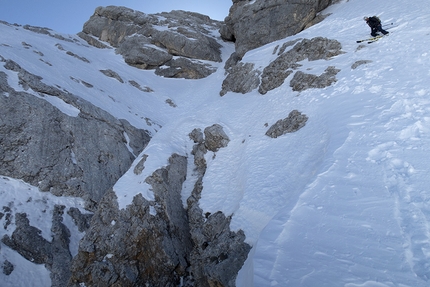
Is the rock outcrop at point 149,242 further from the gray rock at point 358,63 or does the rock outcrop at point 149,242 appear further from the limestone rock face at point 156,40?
the limestone rock face at point 156,40

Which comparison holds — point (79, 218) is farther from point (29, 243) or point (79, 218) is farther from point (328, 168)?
point (328, 168)

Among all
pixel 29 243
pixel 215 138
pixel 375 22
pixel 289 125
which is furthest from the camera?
pixel 375 22

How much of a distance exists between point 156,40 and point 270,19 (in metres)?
19.8

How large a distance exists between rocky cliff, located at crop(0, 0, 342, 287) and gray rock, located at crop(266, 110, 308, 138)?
0.06 m

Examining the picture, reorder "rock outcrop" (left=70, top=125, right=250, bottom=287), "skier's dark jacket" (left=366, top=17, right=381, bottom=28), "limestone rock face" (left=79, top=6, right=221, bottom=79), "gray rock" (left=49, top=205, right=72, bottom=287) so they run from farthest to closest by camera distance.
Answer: "limestone rock face" (left=79, top=6, right=221, bottom=79), "skier's dark jacket" (left=366, top=17, right=381, bottom=28), "gray rock" (left=49, top=205, right=72, bottom=287), "rock outcrop" (left=70, top=125, right=250, bottom=287)

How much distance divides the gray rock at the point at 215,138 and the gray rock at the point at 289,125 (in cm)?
287

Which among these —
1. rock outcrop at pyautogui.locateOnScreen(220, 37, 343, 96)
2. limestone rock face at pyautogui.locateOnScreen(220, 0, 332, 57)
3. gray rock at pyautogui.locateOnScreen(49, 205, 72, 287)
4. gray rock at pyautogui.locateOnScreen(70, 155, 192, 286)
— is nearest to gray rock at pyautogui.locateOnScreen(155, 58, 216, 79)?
limestone rock face at pyautogui.locateOnScreen(220, 0, 332, 57)

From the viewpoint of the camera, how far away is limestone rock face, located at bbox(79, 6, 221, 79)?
40.3m

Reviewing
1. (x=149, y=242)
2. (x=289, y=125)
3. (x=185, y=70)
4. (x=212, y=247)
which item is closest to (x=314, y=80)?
(x=289, y=125)

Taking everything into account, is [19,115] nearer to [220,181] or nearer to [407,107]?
[220,181]

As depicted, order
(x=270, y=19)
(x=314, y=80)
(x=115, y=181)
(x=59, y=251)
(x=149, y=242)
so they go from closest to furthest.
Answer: (x=149, y=242)
(x=59, y=251)
(x=314, y=80)
(x=115, y=181)
(x=270, y=19)

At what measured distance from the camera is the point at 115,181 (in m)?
17.4

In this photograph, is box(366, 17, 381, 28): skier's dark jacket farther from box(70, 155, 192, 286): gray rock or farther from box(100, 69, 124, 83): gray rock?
box(100, 69, 124, 83): gray rock

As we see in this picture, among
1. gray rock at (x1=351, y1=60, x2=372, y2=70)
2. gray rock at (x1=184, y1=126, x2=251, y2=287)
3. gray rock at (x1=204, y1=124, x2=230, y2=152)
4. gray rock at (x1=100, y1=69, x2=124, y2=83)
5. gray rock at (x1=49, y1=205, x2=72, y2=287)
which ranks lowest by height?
gray rock at (x1=49, y1=205, x2=72, y2=287)
